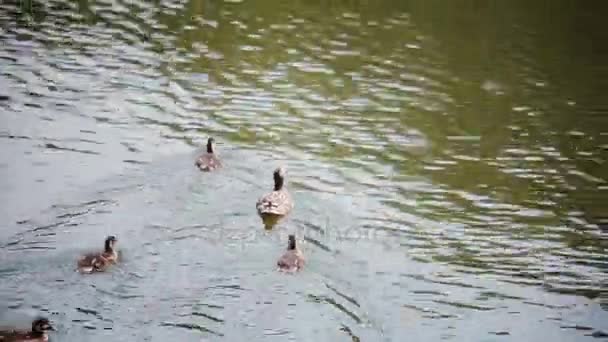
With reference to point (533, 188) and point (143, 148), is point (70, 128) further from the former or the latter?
point (533, 188)

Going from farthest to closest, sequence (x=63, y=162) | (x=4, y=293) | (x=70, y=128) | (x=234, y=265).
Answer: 1. (x=70, y=128)
2. (x=63, y=162)
3. (x=234, y=265)
4. (x=4, y=293)

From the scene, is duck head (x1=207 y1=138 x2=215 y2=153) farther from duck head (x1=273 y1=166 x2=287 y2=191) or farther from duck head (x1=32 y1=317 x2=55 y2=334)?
duck head (x1=32 y1=317 x2=55 y2=334)

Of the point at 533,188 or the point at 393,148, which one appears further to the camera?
the point at 393,148

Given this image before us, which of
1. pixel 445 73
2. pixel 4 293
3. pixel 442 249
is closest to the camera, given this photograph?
pixel 4 293

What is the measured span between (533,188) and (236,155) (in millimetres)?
7022

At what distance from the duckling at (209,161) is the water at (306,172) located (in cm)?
22

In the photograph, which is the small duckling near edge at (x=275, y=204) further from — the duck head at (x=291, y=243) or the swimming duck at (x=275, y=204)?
the duck head at (x=291, y=243)

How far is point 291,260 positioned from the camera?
16.7m

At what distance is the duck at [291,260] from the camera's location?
16625 millimetres

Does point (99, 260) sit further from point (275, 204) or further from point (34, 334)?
point (275, 204)

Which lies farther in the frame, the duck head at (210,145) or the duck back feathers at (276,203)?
the duck head at (210,145)

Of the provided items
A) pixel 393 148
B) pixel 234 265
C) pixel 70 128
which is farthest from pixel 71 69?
pixel 234 265

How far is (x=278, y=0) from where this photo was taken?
36500 mm

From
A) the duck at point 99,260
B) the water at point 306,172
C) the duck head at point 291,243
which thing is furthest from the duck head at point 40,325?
the duck head at point 291,243
